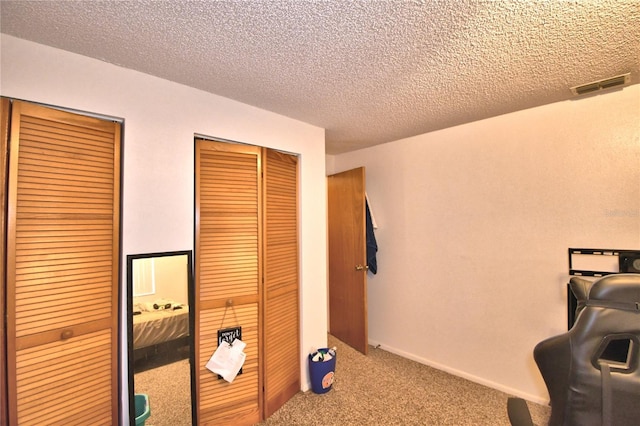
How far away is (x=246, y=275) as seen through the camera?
2029 mm

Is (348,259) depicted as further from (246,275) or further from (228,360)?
(228,360)

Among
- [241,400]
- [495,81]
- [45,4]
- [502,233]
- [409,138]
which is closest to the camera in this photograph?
[45,4]

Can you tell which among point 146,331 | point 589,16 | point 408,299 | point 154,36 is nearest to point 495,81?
point 589,16

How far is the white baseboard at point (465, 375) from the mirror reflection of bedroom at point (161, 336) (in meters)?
2.25

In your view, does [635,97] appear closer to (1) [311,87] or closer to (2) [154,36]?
(1) [311,87]

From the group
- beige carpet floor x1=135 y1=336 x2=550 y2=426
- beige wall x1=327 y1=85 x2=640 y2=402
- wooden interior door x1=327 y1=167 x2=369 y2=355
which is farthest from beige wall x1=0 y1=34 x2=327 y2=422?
beige wall x1=327 y1=85 x2=640 y2=402

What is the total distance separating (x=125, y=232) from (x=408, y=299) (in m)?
2.75

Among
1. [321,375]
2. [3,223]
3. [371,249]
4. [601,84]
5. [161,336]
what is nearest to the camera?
[3,223]

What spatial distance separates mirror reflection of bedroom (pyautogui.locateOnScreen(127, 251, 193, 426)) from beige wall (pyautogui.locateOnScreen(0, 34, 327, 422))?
0.19ft

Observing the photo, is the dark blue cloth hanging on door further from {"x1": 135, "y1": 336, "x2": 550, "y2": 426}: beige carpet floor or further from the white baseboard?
{"x1": 135, "y1": 336, "x2": 550, "y2": 426}: beige carpet floor

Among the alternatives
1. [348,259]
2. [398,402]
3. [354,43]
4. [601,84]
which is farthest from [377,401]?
[601,84]

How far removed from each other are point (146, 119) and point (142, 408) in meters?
1.69

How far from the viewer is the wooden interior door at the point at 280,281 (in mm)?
2145

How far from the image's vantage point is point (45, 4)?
44.5 inches
